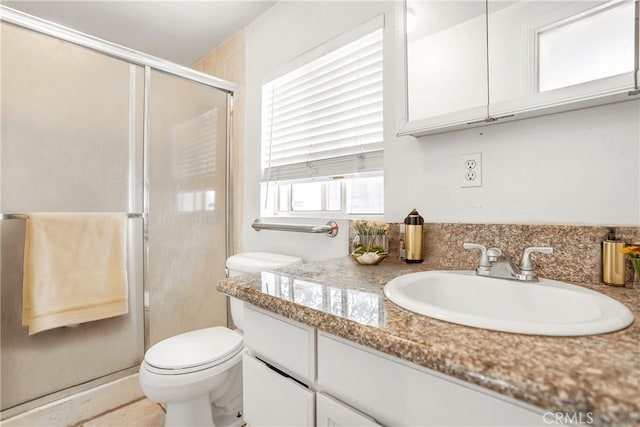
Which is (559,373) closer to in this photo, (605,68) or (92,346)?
(605,68)

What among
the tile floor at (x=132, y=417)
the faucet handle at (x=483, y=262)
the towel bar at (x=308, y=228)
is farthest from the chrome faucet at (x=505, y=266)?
the tile floor at (x=132, y=417)

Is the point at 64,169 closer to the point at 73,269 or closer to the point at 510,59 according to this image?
the point at 73,269

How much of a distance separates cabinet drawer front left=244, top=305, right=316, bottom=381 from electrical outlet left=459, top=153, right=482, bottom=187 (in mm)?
716

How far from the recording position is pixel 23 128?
1.33 metres

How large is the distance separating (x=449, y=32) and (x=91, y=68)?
1.65 meters

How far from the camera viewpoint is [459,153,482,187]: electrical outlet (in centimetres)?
98

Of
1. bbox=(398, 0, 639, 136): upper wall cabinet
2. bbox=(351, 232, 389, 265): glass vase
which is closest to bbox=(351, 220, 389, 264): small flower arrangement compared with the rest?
bbox=(351, 232, 389, 265): glass vase

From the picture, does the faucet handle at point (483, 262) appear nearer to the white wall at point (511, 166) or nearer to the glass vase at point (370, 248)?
the white wall at point (511, 166)

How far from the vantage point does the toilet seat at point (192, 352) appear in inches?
46.3

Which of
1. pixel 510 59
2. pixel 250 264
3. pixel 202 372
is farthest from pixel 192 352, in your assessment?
pixel 510 59

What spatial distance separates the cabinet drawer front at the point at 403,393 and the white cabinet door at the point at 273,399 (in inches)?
3.1

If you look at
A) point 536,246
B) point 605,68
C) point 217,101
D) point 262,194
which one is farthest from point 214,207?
point 605,68
